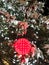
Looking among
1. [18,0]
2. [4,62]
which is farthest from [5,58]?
[18,0]

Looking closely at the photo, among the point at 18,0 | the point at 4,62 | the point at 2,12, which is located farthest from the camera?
the point at 18,0

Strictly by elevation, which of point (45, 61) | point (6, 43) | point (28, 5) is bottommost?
point (45, 61)

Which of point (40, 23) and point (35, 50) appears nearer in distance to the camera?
point (35, 50)

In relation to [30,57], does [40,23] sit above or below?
above

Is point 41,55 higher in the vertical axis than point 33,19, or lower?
lower

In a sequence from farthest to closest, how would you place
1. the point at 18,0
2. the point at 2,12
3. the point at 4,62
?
the point at 18,0 → the point at 2,12 → the point at 4,62

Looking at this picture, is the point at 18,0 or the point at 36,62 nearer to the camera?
the point at 36,62

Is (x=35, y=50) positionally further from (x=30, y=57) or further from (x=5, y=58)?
(x=5, y=58)

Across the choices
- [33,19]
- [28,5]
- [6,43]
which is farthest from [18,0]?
[6,43]

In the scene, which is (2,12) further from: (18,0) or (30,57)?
(30,57)
